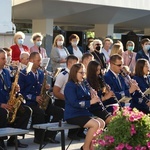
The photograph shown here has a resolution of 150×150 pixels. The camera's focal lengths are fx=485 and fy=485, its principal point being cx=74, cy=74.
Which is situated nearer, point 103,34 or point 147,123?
point 147,123

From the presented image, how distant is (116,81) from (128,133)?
138 inches

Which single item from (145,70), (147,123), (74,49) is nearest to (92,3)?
(74,49)

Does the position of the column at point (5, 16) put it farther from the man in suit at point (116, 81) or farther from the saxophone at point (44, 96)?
the man in suit at point (116, 81)

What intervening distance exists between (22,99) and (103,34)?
13515mm

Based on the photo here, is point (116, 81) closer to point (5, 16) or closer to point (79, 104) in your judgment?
point (79, 104)

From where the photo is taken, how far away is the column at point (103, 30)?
2045 centimetres

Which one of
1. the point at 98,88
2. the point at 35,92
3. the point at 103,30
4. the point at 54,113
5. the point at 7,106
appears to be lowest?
the point at 54,113

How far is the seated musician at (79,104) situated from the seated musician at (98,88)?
491mm

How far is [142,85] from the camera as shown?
28.7ft

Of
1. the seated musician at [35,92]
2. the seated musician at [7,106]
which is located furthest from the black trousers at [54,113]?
the seated musician at [7,106]

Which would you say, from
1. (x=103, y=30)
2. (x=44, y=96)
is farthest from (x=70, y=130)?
(x=103, y=30)

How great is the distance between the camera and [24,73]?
8.02 metres

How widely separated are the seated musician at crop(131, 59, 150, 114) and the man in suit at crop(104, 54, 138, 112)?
0.33 meters

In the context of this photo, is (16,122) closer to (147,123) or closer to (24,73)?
(24,73)
